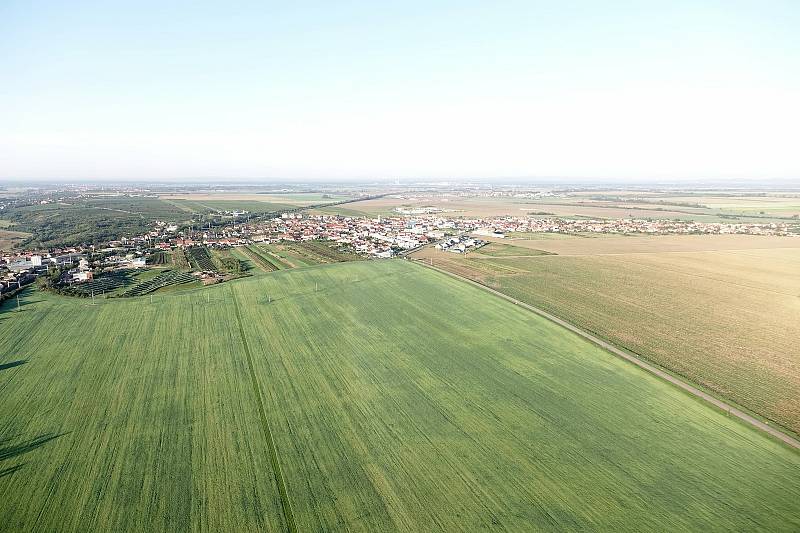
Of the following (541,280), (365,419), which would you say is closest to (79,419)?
(365,419)

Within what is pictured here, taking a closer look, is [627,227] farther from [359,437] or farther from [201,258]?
[359,437]

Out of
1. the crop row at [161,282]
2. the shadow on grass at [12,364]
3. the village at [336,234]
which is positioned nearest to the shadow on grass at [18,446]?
the shadow on grass at [12,364]

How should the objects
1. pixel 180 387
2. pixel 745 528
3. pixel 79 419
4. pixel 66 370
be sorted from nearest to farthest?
pixel 745 528 → pixel 79 419 → pixel 180 387 → pixel 66 370

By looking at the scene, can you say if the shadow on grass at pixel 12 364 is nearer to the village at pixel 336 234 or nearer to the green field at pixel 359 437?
the green field at pixel 359 437

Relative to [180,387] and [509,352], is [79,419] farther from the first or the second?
[509,352]

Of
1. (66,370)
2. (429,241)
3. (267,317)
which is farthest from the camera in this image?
(429,241)
